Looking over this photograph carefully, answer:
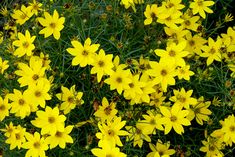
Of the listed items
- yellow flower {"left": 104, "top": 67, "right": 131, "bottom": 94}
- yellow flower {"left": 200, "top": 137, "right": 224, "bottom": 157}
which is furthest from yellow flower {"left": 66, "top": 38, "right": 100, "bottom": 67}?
yellow flower {"left": 200, "top": 137, "right": 224, "bottom": 157}

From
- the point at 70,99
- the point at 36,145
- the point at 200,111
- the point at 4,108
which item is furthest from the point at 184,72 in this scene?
the point at 4,108

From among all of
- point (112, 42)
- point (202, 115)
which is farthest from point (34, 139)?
point (202, 115)

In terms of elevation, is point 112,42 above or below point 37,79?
above

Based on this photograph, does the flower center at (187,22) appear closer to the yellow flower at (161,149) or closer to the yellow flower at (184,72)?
the yellow flower at (184,72)

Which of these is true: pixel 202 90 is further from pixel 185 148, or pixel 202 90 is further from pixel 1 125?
pixel 1 125

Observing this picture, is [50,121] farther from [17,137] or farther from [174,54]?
[174,54]

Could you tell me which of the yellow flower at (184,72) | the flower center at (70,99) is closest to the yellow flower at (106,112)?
the flower center at (70,99)

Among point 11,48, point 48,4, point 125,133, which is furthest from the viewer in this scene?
point 48,4
